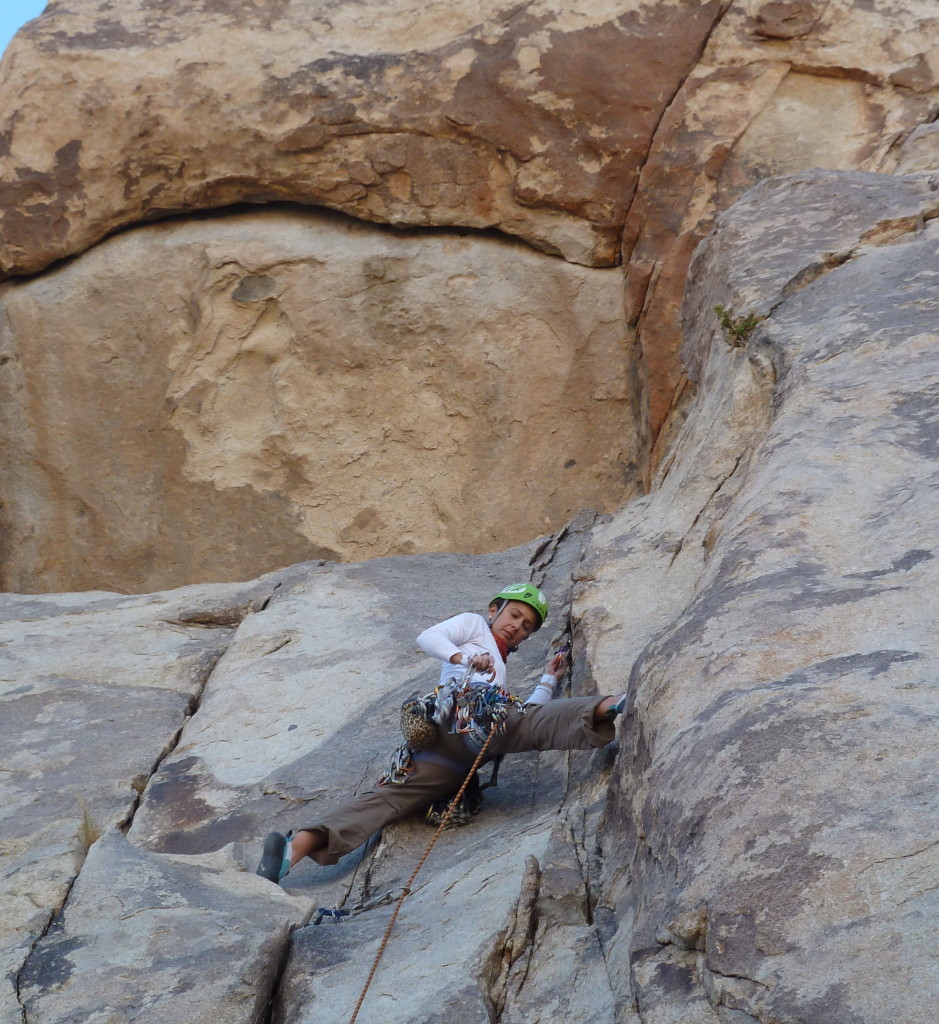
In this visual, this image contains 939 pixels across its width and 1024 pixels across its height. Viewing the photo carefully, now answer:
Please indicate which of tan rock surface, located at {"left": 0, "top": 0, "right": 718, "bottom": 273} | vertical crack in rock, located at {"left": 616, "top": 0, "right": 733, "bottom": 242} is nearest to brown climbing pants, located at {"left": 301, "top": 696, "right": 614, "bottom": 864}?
tan rock surface, located at {"left": 0, "top": 0, "right": 718, "bottom": 273}

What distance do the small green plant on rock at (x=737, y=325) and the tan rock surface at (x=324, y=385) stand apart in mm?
3694

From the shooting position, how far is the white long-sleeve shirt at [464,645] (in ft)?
15.7

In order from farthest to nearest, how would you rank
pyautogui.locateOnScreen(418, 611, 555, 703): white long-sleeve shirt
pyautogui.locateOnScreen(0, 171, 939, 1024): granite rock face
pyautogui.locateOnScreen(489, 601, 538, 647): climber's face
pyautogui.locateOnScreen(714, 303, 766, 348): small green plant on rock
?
pyautogui.locateOnScreen(714, 303, 766, 348): small green plant on rock < pyautogui.locateOnScreen(489, 601, 538, 647): climber's face < pyautogui.locateOnScreen(418, 611, 555, 703): white long-sleeve shirt < pyautogui.locateOnScreen(0, 171, 939, 1024): granite rock face

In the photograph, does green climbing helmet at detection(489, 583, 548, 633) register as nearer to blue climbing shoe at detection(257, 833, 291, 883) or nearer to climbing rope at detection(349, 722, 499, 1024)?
climbing rope at detection(349, 722, 499, 1024)

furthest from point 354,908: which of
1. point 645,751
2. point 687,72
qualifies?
point 687,72

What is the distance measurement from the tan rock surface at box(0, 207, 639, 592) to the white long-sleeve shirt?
5122mm

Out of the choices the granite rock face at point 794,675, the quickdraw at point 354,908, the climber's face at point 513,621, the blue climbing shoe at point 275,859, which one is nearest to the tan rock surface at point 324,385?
the granite rock face at point 794,675

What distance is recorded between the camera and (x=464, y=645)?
16.1 feet

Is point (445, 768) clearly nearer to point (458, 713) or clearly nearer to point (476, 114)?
point (458, 713)

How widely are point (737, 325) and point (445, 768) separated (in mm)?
2779

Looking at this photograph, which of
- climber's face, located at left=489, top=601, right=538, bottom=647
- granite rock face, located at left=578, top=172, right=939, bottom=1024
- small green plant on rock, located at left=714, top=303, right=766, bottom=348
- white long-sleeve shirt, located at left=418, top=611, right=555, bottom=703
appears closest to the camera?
granite rock face, located at left=578, top=172, right=939, bottom=1024

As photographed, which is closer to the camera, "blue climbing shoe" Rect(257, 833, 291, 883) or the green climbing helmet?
"blue climbing shoe" Rect(257, 833, 291, 883)

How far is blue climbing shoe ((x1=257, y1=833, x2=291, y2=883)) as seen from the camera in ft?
14.4

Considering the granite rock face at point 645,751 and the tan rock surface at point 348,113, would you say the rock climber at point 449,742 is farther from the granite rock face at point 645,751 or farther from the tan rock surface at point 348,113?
the tan rock surface at point 348,113
